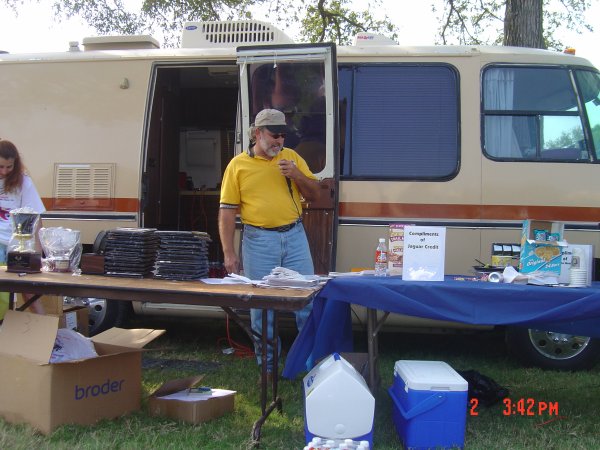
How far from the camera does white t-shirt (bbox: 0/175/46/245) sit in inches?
163

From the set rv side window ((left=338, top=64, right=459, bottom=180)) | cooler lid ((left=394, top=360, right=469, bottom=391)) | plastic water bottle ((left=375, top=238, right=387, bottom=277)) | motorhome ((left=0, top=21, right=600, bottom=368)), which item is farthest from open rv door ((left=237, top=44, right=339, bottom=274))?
cooler lid ((left=394, top=360, right=469, bottom=391))

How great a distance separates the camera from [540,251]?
10.9 ft

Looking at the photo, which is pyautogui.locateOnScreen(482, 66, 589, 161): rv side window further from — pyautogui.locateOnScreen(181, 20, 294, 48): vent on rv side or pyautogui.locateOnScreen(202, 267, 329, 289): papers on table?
pyautogui.locateOnScreen(202, 267, 329, 289): papers on table

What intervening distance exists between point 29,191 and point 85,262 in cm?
82

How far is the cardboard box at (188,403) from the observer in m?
3.56

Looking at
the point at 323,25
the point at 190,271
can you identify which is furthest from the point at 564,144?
the point at 323,25

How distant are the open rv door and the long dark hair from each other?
1719 millimetres

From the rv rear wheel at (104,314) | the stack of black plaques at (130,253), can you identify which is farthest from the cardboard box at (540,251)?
the rv rear wheel at (104,314)

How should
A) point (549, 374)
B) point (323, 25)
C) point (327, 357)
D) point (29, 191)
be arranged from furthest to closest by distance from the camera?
1. point (323, 25)
2. point (549, 374)
3. point (29, 191)
4. point (327, 357)

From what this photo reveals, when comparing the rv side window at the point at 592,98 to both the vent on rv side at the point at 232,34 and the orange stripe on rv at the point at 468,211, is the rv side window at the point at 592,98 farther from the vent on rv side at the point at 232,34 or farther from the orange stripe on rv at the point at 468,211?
the vent on rv side at the point at 232,34

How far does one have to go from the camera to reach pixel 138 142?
5434mm

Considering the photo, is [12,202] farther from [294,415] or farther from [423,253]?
[423,253]

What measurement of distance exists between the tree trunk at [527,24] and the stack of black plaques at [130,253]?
6426mm

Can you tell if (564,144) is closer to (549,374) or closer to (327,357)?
(549,374)
